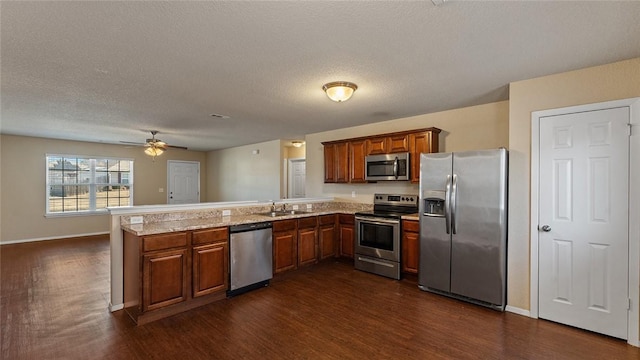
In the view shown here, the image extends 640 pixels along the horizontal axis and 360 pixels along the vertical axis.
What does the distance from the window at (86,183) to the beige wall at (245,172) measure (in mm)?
2322

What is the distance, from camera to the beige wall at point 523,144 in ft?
9.09

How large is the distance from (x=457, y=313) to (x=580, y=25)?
107 inches

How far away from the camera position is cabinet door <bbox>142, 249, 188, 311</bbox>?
278 cm

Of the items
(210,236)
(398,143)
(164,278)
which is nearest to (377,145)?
(398,143)

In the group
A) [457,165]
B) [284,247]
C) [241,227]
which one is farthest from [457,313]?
[241,227]

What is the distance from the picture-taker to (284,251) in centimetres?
407

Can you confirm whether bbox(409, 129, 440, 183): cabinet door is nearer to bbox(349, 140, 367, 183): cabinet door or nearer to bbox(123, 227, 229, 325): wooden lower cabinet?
bbox(349, 140, 367, 183): cabinet door

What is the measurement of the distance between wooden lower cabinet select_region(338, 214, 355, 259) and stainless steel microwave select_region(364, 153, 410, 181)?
2.55 feet

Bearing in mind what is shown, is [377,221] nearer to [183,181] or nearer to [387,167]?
[387,167]

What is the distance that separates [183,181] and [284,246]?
21.4 ft

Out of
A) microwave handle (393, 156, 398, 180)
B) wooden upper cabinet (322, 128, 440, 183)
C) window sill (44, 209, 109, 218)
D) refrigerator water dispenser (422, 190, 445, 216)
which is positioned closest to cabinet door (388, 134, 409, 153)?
wooden upper cabinet (322, 128, 440, 183)

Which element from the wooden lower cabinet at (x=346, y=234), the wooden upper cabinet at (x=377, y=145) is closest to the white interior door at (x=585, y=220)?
the wooden upper cabinet at (x=377, y=145)

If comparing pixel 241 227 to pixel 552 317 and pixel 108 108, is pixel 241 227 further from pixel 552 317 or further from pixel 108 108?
pixel 552 317

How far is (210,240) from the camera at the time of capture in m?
3.23
